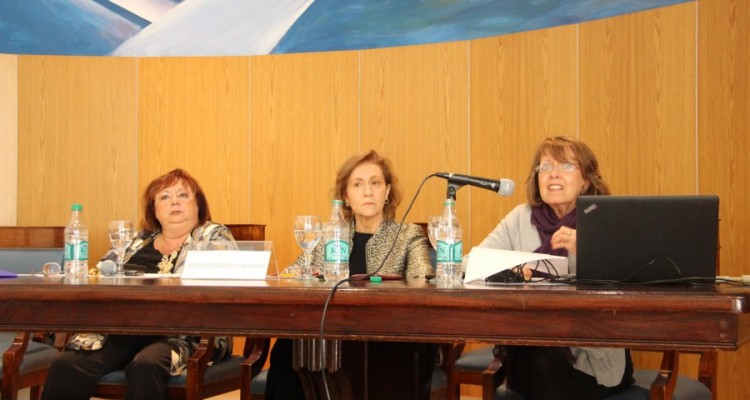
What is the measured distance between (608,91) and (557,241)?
2128 millimetres

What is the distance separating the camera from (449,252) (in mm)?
2139

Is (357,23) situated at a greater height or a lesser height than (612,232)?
greater

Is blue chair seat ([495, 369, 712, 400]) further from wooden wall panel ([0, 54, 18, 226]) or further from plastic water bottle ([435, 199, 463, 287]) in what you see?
wooden wall panel ([0, 54, 18, 226])

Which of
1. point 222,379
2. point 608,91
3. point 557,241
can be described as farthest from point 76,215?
point 608,91

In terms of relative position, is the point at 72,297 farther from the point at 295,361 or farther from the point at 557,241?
the point at 557,241

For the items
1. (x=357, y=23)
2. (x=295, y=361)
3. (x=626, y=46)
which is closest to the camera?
(x=295, y=361)

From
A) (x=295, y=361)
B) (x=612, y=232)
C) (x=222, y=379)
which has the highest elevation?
(x=612, y=232)

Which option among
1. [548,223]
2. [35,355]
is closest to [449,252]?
[548,223]

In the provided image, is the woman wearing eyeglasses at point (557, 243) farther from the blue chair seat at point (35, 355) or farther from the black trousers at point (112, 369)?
the blue chair seat at point (35, 355)

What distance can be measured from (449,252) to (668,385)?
27.8 inches

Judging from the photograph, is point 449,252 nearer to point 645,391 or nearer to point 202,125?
point 645,391

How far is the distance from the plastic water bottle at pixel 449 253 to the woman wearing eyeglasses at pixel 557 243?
1.39 feet

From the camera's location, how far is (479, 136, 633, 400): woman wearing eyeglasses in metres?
2.33

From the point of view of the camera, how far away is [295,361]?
2.15 metres
